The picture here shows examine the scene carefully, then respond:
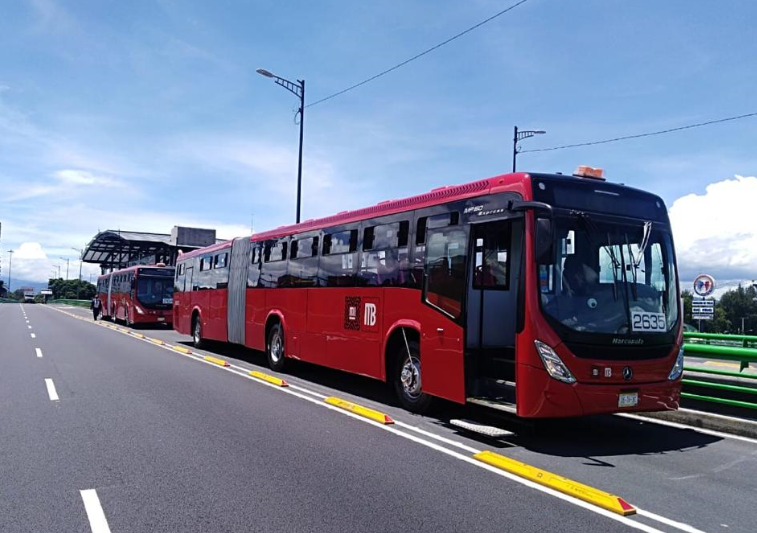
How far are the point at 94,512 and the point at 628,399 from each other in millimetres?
5586

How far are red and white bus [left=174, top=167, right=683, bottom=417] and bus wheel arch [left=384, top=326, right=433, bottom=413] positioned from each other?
27mm

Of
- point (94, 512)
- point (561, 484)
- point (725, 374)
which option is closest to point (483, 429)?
point (561, 484)

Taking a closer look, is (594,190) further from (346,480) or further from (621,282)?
(346,480)

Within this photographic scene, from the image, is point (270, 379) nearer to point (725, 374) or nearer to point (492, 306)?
point (492, 306)

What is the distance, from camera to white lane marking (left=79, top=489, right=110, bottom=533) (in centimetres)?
452

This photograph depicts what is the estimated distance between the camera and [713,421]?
841cm

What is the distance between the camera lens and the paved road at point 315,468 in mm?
4797

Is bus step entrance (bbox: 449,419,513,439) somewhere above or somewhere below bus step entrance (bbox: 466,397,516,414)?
below

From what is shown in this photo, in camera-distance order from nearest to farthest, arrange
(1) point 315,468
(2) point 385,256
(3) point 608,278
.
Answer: (1) point 315,468 < (3) point 608,278 < (2) point 385,256

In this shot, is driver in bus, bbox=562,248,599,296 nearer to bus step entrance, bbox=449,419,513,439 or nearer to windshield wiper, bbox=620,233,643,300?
windshield wiper, bbox=620,233,643,300

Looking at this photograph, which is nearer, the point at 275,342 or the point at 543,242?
the point at 543,242

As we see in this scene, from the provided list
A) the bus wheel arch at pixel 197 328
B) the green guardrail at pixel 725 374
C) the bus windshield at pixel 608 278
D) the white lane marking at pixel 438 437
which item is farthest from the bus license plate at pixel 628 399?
the bus wheel arch at pixel 197 328

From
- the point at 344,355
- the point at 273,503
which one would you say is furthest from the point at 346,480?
the point at 344,355

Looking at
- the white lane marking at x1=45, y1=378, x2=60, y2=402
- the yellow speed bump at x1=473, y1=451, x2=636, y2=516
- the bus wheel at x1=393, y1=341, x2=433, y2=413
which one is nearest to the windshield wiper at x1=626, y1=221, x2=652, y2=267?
the yellow speed bump at x1=473, y1=451, x2=636, y2=516
